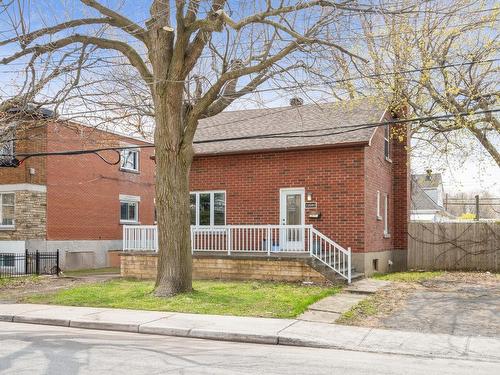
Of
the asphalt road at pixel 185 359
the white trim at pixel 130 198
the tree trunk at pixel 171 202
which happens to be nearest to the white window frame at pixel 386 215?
the tree trunk at pixel 171 202

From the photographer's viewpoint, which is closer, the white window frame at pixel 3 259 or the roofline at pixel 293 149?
the roofline at pixel 293 149

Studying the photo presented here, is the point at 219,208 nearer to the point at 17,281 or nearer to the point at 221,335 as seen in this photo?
the point at 17,281

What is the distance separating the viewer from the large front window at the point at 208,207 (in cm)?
1950

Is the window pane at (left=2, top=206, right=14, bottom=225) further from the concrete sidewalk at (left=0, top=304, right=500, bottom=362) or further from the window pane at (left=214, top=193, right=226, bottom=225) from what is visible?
the concrete sidewalk at (left=0, top=304, right=500, bottom=362)

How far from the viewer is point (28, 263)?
21734 mm

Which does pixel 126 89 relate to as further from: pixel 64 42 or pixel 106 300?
pixel 106 300

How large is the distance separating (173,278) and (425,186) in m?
46.4

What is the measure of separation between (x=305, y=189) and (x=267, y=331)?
8.97 m

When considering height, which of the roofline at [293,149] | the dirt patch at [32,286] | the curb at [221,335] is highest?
the roofline at [293,149]

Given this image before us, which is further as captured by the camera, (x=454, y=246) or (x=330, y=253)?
(x=454, y=246)

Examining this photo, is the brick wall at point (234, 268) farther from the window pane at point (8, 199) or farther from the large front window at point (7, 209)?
the window pane at point (8, 199)

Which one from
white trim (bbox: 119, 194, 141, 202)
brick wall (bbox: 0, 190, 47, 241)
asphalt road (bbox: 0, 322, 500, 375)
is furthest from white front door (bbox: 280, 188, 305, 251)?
white trim (bbox: 119, 194, 141, 202)

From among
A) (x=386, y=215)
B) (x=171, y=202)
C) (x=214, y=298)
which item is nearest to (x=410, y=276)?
(x=386, y=215)

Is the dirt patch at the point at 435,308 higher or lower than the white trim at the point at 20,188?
lower
